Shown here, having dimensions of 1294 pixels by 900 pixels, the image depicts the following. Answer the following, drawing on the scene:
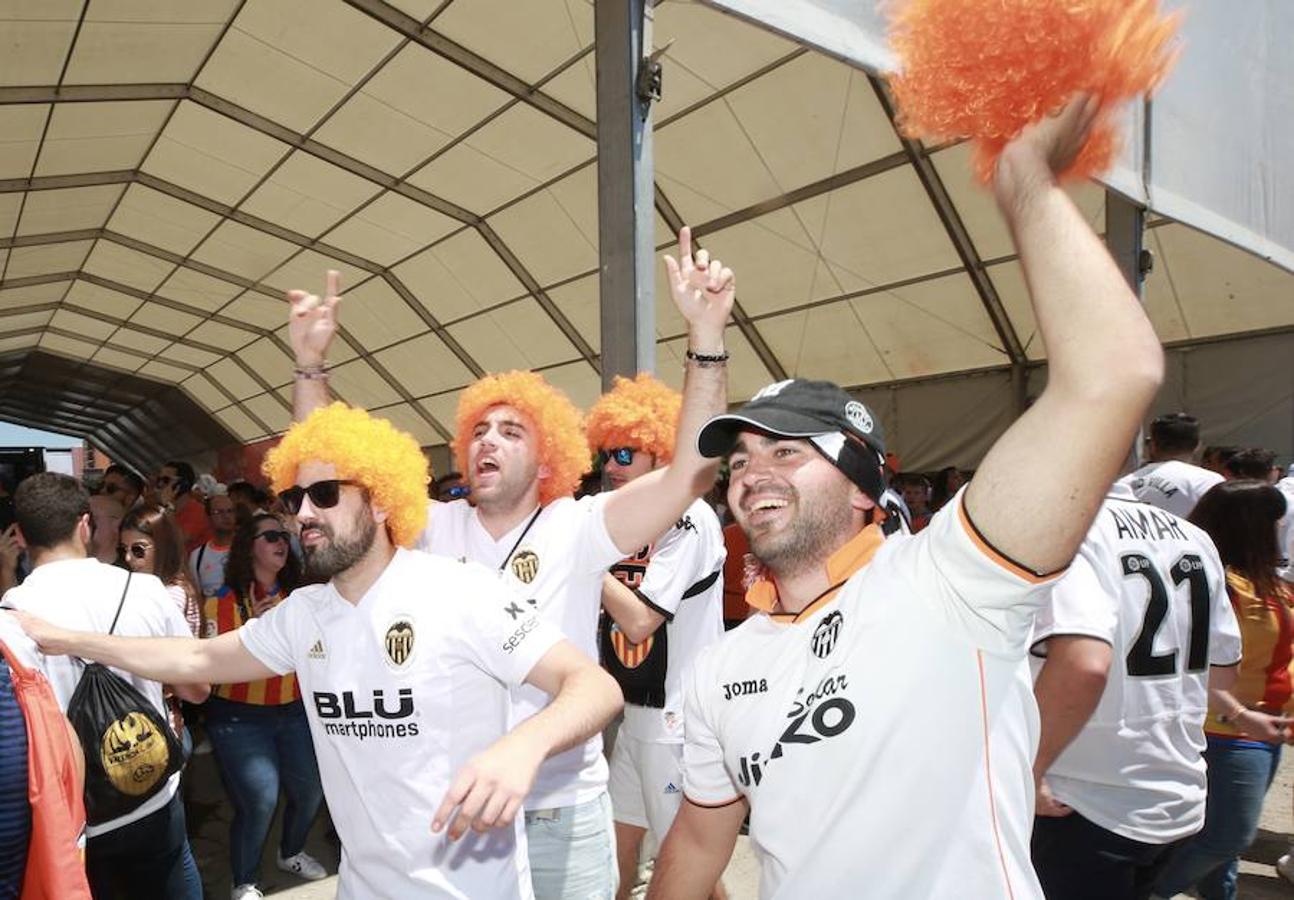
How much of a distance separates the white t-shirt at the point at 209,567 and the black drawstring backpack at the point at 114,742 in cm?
284

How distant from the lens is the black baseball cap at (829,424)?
5.64 ft

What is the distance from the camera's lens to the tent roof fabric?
9.23 metres

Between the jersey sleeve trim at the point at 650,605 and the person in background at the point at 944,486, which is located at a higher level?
the person in background at the point at 944,486

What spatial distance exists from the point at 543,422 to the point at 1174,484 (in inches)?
167

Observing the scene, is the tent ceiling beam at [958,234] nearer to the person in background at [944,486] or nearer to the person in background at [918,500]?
the person in background at [944,486]

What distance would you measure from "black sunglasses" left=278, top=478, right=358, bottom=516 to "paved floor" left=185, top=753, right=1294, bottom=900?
312 cm

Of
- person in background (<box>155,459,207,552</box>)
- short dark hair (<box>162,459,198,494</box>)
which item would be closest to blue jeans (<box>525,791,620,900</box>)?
person in background (<box>155,459,207,552</box>)

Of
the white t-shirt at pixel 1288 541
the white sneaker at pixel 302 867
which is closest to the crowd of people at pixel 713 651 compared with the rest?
the white sneaker at pixel 302 867

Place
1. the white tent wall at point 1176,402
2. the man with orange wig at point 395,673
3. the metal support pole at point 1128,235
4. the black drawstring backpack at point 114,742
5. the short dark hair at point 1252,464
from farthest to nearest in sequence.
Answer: the white tent wall at point 1176,402
the metal support pole at point 1128,235
the short dark hair at point 1252,464
the black drawstring backpack at point 114,742
the man with orange wig at point 395,673

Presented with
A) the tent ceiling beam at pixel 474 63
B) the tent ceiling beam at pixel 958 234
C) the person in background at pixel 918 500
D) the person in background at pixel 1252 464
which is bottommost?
the person in background at pixel 918 500

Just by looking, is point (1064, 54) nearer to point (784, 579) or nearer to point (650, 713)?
point (784, 579)

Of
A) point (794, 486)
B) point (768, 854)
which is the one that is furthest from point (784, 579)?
point (768, 854)

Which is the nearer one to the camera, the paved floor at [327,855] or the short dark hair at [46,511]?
the short dark hair at [46,511]

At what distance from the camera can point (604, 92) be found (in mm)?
4980
